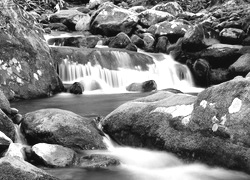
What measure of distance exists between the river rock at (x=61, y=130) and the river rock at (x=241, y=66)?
416 inches

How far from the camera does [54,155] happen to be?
5.61m

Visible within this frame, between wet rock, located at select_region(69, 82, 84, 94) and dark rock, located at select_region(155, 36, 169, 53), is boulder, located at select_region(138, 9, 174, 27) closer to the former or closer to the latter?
dark rock, located at select_region(155, 36, 169, 53)

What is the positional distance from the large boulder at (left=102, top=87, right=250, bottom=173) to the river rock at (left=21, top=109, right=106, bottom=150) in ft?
1.61

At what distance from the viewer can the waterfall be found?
48.9ft

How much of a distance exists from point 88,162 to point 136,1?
33674 millimetres

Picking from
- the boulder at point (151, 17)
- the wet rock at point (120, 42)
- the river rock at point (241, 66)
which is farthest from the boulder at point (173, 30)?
the river rock at point (241, 66)

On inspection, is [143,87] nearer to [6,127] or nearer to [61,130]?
[61,130]

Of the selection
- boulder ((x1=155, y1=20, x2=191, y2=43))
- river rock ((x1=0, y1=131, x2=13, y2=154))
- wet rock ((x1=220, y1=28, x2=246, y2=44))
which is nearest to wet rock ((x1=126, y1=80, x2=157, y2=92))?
wet rock ((x1=220, y1=28, x2=246, y2=44))

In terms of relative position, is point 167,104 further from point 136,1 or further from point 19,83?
point 136,1

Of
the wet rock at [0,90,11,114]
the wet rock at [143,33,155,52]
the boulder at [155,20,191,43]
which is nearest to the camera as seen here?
the wet rock at [0,90,11,114]

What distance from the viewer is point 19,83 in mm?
11828

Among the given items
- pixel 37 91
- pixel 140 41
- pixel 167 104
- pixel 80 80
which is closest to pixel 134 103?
pixel 167 104

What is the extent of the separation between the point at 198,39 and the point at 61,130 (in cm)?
1296

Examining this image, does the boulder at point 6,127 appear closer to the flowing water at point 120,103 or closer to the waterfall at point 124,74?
the flowing water at point 120,103
